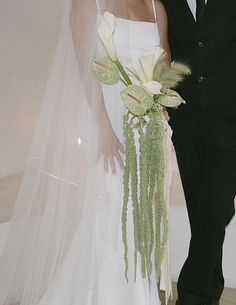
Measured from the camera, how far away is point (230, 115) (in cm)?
224

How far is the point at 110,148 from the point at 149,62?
1.13ft

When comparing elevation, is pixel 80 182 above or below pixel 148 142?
below

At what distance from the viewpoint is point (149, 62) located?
5.31 ft

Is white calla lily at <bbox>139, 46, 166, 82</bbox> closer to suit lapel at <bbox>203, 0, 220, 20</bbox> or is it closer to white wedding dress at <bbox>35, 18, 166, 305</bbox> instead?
white wedding dress at <bbox>35, 18, 166, 305</bbox>

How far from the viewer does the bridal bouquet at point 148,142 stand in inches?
63.8

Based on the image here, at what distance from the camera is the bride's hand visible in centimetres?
179

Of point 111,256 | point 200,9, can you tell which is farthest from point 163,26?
point 111,256

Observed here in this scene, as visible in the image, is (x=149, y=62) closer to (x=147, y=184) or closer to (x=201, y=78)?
(x=147, y=184)

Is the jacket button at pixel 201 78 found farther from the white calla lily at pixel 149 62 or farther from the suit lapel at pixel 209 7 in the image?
the white calla lily at pixel 149 62

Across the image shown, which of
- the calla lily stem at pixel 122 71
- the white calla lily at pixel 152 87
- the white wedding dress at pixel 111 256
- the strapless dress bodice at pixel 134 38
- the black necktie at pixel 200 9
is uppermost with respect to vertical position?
the black necktie at pixel 200 9

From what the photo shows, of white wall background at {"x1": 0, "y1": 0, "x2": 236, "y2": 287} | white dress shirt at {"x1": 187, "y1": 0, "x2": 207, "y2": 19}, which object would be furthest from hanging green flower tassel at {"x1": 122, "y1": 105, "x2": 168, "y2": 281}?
white wall background at {"x1": 0, "y1": 0, "x2": 236, "y2": 287}

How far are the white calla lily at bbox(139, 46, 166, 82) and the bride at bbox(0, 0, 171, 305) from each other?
0.20 metres

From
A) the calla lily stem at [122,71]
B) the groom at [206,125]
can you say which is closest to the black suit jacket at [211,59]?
the groom at [206,125]

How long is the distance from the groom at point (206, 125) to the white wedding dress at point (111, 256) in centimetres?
38
